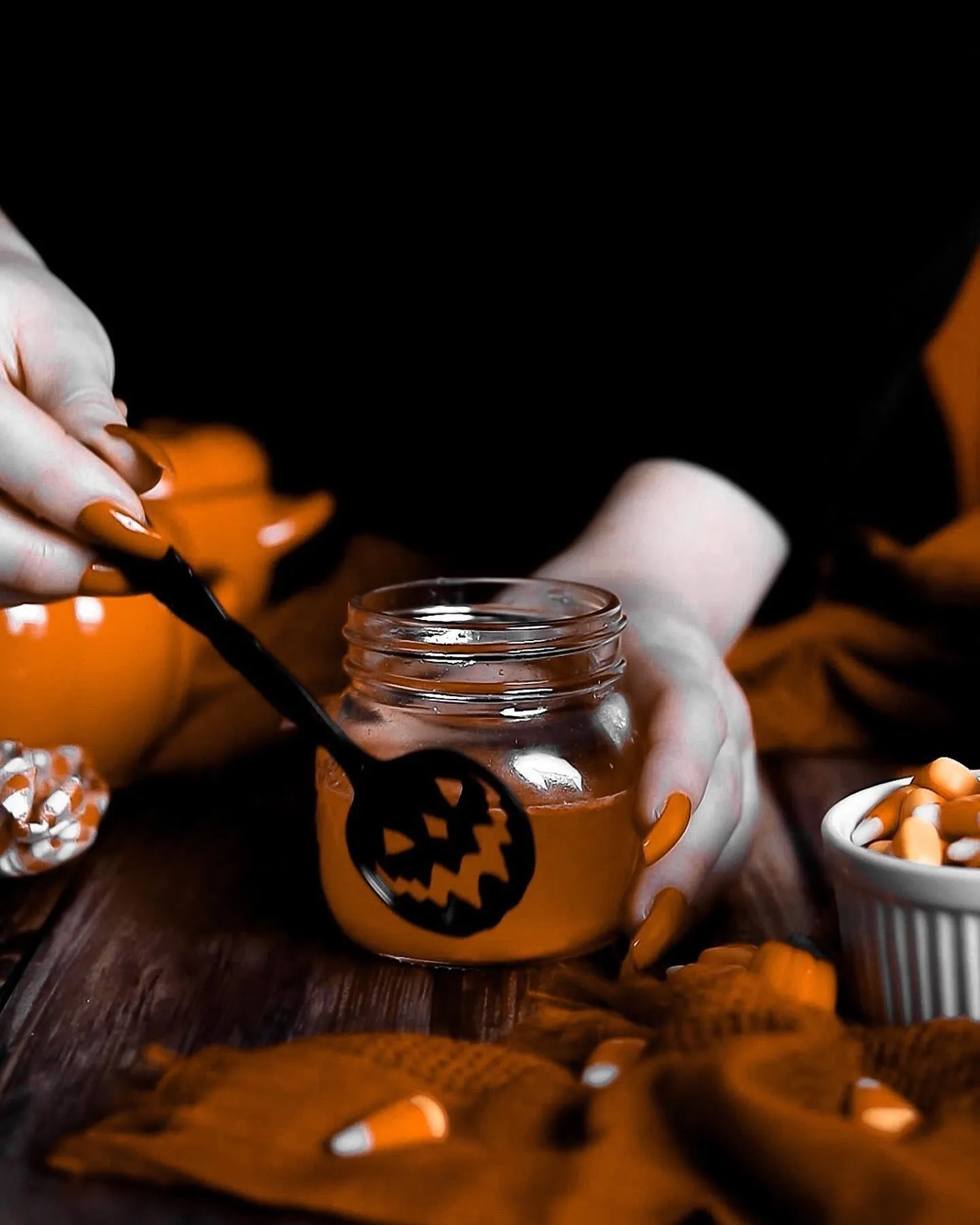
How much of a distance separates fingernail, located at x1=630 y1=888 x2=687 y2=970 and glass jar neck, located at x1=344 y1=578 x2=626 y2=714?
12 centimetres

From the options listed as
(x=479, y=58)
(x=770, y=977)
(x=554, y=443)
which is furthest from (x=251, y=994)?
(x=479, y=58)

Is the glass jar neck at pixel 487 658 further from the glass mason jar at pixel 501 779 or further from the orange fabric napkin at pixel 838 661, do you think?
the orange fabric napkin at pixel 838 661

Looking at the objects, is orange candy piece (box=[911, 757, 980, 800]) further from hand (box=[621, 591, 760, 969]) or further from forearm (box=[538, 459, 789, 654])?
forearm (box=[538, 459, 789, 654])

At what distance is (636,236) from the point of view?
51.3 inches

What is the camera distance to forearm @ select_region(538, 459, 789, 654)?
106 cm

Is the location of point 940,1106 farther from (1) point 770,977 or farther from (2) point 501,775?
(2) point 501,775

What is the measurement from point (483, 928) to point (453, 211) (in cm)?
76

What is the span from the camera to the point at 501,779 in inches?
30.5

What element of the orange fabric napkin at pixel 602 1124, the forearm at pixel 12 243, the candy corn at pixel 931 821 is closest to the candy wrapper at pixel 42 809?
the orange fabric napkin at pixel 602 1124

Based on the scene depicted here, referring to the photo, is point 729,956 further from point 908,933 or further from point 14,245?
point 14,245

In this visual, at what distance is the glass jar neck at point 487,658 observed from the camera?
0.80 m

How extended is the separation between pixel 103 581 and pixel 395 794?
203mm

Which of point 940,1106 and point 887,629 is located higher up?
point 940,1106

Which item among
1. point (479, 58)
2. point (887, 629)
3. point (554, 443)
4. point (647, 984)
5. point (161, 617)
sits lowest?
point (887, 629)
